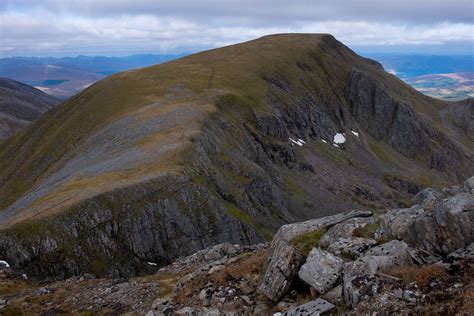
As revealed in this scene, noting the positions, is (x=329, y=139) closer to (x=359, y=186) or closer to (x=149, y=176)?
(x=359, y=186)

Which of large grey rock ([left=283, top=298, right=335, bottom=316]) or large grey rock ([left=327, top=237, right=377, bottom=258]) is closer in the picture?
large grey rock ([left=283, top=298, right=335, bottom=316])

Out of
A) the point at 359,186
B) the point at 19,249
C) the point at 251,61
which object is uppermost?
the point at 251,61

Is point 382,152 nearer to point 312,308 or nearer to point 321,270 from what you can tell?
point 321,270

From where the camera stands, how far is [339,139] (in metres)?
152

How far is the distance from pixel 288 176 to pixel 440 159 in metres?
95.0

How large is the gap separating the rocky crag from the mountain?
1692cm

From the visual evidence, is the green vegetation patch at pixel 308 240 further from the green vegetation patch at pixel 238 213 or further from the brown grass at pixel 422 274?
the green vegetation patch at pixel 238 213

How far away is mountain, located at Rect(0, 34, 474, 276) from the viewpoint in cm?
4672

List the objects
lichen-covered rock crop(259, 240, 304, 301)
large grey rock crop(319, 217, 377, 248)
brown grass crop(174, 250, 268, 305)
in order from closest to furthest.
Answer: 1. lichen-covered rock crop(259, 240, 304, 301)
2. brown grass crop(174, 250, 268, 305)
3. large grey rock crop(319, 217, 377, 248)

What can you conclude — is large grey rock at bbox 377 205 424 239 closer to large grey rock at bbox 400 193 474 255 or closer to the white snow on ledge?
large grey rock at bbox 400 193 474 255

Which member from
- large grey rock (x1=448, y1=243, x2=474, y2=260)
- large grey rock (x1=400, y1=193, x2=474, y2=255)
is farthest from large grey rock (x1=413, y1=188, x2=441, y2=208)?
large grey rock (x1=448, y1=243, x2=474, y2=260)

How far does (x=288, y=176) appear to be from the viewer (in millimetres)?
109688

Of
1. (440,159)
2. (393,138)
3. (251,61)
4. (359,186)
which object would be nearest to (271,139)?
(359,186)

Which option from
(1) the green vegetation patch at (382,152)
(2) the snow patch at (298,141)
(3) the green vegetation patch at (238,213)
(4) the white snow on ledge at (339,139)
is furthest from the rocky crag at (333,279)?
(1) the green vegetation patch at (382,152)
